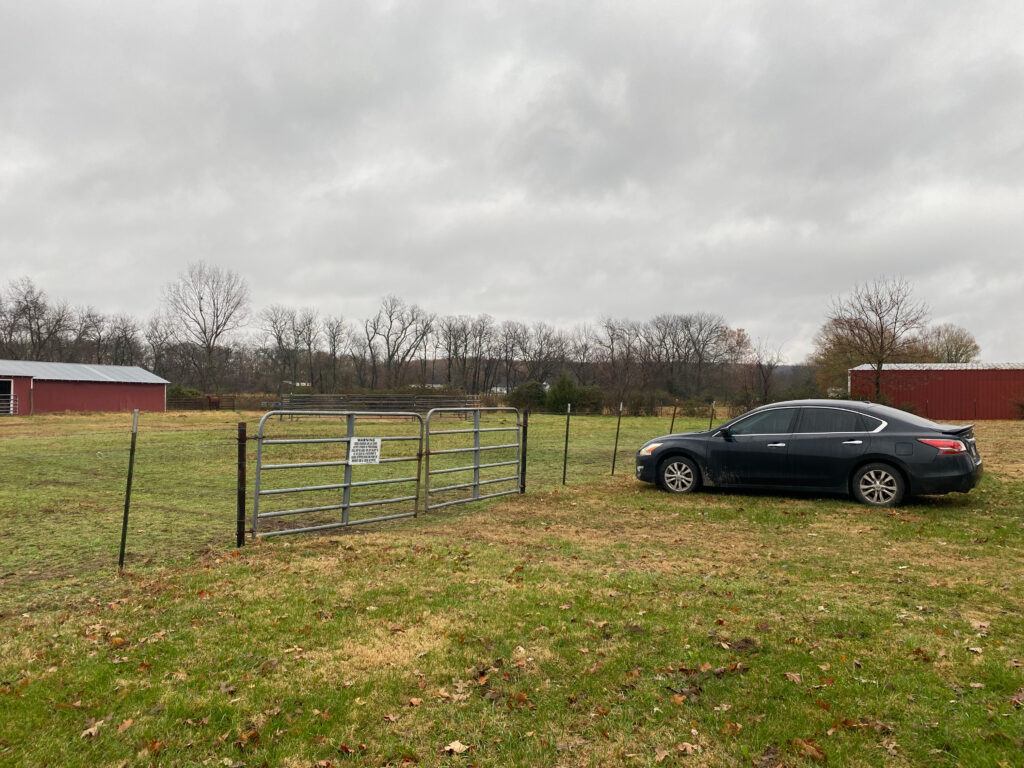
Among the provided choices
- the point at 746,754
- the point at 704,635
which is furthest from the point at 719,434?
the point at 746,754

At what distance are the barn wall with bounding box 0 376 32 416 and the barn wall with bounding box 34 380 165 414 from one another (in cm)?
73

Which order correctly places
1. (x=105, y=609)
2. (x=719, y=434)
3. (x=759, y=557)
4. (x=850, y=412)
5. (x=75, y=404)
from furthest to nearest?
(x=75, y=404), (x=719, y=434), (x=850, y=412), (x=759, y=557), (x=105, y=609)

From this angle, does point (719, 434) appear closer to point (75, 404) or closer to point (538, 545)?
point (538, 545)

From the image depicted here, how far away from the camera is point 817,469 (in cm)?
999

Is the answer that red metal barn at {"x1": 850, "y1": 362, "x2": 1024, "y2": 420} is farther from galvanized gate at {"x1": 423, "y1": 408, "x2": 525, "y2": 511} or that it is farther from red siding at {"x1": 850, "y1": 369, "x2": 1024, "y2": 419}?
galvanized gate at {"x1": 423, "y1": 408, "x2": 525, "y2": 511}

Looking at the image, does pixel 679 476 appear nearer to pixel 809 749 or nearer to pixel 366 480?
pixel 366 480

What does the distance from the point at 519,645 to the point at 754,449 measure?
713cm

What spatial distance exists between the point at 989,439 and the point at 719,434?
650 inches

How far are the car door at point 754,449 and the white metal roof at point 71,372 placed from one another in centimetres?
4928

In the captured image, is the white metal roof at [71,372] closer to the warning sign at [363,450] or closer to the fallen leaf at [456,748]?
the warning sign at [363,450]

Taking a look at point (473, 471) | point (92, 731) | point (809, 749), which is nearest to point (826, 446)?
point (473, 471)

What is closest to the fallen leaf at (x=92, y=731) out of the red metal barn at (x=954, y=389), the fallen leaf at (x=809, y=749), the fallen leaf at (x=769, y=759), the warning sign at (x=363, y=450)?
the fallen leaf at (x=769, y=759)

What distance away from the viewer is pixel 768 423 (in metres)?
10.5

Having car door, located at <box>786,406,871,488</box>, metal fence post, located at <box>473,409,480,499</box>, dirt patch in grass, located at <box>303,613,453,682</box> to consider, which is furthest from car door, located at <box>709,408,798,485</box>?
dirt patch in grass, located at <box>303,613,453,682</box>
